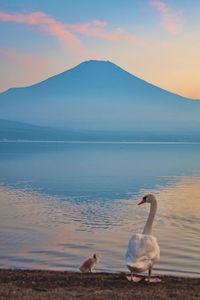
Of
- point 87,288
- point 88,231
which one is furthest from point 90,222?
point 87,288

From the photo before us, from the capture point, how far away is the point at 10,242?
25203 millimetres

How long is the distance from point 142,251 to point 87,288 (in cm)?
154

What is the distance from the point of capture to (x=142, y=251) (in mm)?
13211

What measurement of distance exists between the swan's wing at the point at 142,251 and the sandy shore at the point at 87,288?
65cm

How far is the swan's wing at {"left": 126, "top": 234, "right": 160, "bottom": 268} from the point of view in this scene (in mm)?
13180

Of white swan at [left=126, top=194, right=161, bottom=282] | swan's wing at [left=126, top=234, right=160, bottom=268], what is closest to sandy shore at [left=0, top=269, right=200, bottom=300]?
white swan at [left=126, top=194, right=161, bottom=282]

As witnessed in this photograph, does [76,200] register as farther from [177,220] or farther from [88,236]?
[88,236]

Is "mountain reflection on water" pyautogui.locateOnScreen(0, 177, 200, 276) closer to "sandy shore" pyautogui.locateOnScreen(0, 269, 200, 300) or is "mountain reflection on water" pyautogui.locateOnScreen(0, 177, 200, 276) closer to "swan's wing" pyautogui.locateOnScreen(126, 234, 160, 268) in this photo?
"sandy shore" pyautogui.locateOnScreen(0, 269, 200, 300)

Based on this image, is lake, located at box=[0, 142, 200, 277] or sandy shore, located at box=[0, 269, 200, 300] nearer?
sandy shore, located at box=[0, 269, 200, 300]

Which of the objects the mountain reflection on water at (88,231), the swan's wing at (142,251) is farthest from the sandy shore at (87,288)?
the mountain reflection on water at (88,231)

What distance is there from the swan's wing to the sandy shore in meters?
0.65

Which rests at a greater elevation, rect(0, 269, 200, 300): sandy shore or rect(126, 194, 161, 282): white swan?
rect(126, 194, 161, 282): white swan

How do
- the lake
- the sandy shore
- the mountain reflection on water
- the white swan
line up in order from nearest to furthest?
the sandy shore → the white swan → the mountain reflection on water → the lake

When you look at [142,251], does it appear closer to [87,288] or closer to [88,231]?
[87,288]
